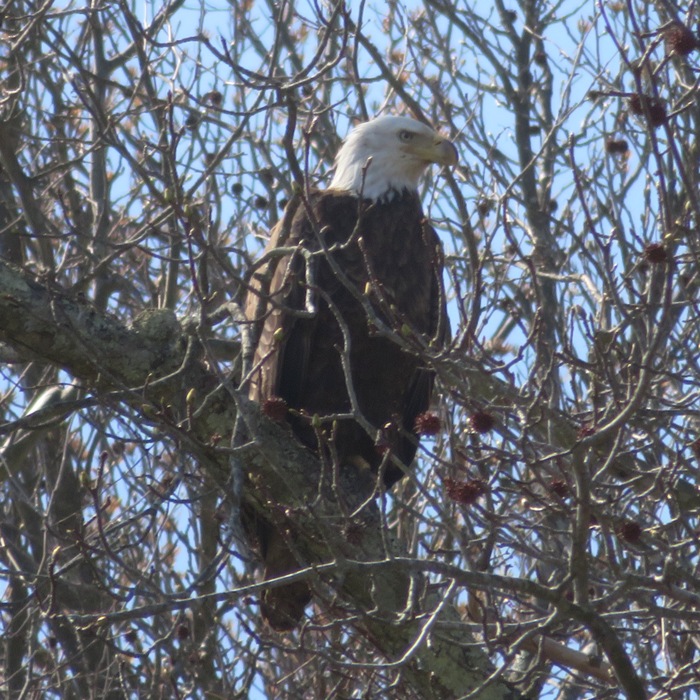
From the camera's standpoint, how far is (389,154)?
539 cm

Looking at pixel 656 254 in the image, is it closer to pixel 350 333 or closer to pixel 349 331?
pixel 349 331

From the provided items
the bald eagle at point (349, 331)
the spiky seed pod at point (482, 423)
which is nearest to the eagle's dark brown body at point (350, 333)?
the bald eagle at point (349, 331)

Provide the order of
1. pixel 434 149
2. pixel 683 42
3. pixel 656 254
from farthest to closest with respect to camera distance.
Result: pixel 434 149 → pixel 683 42 → pixel 656 254

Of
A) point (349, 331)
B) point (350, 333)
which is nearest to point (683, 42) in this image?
point (349, 331)

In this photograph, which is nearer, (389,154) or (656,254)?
(656,254)

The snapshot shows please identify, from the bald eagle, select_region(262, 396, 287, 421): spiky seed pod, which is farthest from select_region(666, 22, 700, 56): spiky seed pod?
the bald eagle

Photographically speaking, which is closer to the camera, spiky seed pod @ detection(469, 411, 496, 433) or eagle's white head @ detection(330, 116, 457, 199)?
spiky seed pod @ detection(469, 411, 496, 433)

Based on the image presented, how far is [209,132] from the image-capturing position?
22.5 ft

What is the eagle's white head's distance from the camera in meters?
5.28

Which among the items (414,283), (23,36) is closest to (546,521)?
(414,283)

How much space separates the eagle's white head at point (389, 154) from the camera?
528cm

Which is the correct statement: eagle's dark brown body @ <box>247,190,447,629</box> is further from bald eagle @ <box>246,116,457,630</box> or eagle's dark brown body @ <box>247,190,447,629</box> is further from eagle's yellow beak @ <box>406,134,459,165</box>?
eagle's yellow beak @ <box>406,134,459,165</box>

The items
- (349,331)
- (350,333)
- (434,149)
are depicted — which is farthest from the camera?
(434,149)

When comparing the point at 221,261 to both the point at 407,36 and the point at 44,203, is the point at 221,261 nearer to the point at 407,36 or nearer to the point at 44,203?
the point at 407,36
